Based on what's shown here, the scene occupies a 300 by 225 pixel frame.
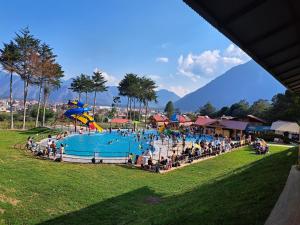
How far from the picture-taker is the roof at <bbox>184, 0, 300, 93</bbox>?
317cm

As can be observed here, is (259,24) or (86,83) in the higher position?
(86,83)

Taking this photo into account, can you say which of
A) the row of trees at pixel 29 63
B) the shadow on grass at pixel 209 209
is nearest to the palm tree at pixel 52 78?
the row of trees at pixel 29 63

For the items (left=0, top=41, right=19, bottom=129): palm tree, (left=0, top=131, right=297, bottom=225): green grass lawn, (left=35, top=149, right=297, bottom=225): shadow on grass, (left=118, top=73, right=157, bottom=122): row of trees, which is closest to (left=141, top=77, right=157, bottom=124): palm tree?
(left=118, top=73, right=157, bottom=122): row of trees

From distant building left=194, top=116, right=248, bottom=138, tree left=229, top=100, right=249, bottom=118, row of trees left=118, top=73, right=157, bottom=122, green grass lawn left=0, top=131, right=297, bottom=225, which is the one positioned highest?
row of trees left=118, top=73, right=157, bottom=122

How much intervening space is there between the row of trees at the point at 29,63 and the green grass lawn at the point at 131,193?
26672mm

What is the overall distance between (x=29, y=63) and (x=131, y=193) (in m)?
39.7

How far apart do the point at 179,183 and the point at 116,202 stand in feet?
19.3

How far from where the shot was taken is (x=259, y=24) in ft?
12.0

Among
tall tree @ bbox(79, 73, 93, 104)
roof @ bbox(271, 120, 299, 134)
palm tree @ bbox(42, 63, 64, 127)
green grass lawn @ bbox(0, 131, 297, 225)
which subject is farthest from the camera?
tall tree @ bbox(79, 73, 93, 104)

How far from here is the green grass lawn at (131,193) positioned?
25.4ft

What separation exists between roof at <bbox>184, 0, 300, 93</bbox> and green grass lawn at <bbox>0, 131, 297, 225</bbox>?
3.38 m

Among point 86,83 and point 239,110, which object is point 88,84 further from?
point 239,110

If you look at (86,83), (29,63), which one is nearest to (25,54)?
(29,63)

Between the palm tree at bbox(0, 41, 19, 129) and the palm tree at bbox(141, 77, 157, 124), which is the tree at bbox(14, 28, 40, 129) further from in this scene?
the palm tree at bbox(141, 77, 157, 124)
